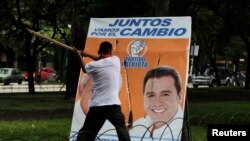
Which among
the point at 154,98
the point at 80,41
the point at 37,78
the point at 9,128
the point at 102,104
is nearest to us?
the point at 102,104

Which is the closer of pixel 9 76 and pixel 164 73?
pixel 164 73

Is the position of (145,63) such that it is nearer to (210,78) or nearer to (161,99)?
(161,99)

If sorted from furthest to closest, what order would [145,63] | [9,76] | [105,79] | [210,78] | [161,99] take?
[9,76]
[210,78]
[145,63]
[161,99]
[105,79]

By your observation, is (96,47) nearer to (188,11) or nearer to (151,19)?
(151,19)

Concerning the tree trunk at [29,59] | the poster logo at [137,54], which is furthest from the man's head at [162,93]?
the tree trunk at [29,59]

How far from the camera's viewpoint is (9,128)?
39.5 feet

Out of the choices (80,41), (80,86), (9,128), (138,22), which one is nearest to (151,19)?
(138,22)

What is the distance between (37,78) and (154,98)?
44.8 metres

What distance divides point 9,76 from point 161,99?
42.8 m

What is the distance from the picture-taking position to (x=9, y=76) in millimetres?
49875

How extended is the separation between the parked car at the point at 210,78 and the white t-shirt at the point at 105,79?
1580 inches

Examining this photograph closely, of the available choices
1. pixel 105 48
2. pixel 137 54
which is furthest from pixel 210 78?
pixel 105 48

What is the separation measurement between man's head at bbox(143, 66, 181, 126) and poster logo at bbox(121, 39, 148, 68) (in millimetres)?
229

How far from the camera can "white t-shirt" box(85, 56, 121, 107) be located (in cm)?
805
